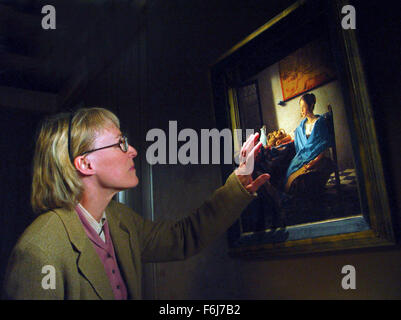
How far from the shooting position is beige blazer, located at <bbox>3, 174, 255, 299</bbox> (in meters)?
1.20

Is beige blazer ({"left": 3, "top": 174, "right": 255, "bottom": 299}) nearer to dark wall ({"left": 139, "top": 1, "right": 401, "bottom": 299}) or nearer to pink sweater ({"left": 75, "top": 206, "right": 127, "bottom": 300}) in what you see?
pink sweater ({"left": 75, "top": 206, "right": 127, "bottom": 300})

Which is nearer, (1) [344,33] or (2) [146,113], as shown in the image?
(1) [344,33]

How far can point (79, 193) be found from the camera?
1494mm

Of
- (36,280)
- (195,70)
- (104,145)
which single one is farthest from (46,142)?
(195,70)

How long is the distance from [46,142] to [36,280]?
574 millimetres

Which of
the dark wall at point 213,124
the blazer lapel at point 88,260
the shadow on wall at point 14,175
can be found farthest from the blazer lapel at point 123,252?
the shadow on wall at point 14,175

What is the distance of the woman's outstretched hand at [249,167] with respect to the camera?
55.4 inches

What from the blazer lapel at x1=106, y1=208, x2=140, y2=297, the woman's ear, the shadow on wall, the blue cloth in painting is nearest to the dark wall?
the blue cloth in painting

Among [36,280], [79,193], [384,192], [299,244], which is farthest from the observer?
[79,193]

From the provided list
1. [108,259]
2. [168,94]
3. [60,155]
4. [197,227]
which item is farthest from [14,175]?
[197,227]

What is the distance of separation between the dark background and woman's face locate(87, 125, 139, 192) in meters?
0.44

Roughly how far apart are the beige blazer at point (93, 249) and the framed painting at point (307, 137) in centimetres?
14

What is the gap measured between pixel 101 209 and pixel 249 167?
604 mm

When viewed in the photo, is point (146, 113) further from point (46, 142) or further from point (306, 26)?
point (306, 26)
